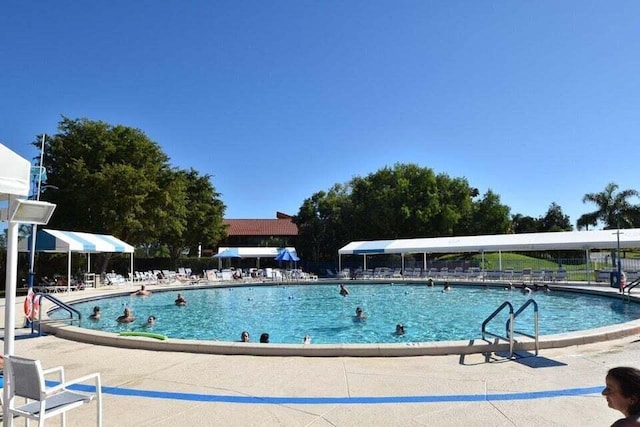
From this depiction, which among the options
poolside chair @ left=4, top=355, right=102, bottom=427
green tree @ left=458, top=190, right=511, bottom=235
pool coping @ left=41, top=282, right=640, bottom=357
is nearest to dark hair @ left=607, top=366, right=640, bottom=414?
poolside chair @ left=4, top=355, right=102, bottom=427

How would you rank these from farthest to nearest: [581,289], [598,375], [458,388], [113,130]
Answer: [113,130] < [581,289] < [598,375] < [458,388]

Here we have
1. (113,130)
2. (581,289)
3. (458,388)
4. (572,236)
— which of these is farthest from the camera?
(113,130)

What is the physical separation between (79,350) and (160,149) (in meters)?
30.5

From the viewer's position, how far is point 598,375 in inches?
256

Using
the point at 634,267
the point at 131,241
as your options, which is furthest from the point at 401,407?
the point at 131,241

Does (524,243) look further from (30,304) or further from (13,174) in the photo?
(13,174)

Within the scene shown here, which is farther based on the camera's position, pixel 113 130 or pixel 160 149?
pixel 160 149

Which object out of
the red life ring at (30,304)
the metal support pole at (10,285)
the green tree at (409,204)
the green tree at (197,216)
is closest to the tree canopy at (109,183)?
the green tree at (197,216)

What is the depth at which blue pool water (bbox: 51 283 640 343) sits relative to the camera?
1408 centimetres

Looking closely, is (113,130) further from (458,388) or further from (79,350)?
(458,388)

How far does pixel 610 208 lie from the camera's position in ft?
156

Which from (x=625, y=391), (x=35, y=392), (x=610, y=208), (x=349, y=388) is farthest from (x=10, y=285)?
(x=610, y=208)

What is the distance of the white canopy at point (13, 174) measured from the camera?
4.51 metres

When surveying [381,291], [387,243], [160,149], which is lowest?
[381,291]
